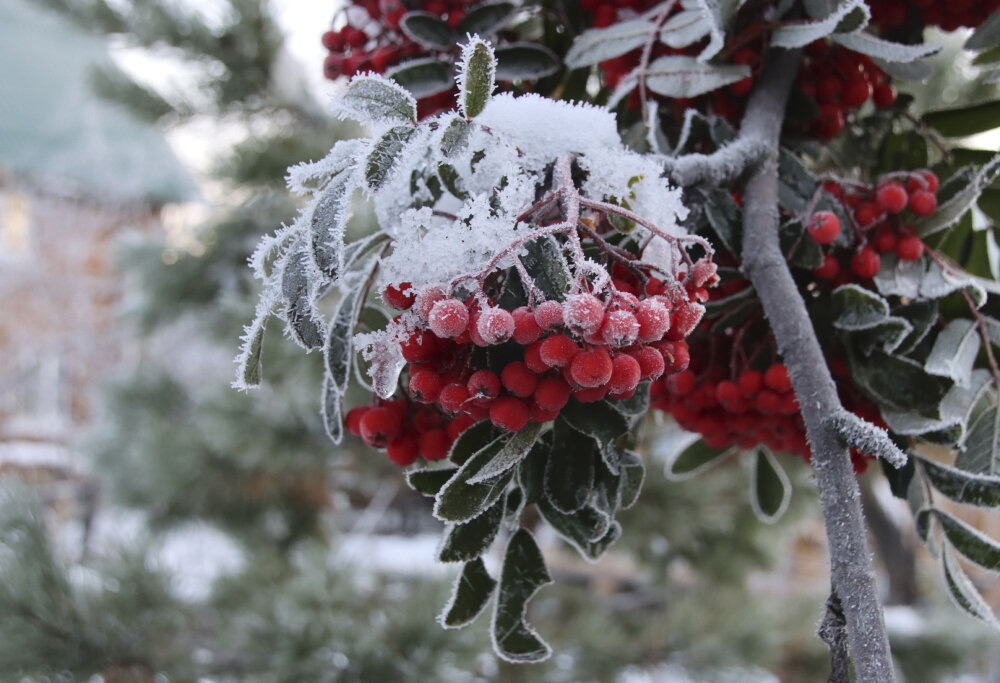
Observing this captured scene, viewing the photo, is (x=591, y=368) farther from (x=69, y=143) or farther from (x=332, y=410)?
(x=69, y=143)

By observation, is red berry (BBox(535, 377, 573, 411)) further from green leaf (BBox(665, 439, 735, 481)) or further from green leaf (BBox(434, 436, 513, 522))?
green leaf (BBox(665, 439, 735, 481))

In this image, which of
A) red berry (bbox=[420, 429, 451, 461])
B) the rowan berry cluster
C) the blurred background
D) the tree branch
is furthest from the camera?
the blurred background

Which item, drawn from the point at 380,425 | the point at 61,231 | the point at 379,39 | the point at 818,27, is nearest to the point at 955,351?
the point at 818,27

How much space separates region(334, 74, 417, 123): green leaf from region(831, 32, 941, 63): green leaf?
224 mm

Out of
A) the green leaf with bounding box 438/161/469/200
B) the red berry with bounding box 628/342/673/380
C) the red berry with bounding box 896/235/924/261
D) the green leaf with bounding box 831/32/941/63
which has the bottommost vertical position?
the red berry with bounding box 628/342/673/380

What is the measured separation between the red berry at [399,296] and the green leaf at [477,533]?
0.30ft

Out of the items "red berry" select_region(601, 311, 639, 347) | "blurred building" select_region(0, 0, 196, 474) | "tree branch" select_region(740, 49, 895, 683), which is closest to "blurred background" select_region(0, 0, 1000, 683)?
"tree branch" select_region(740, 49, 895, 683)

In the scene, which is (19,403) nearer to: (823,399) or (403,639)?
(403,639)

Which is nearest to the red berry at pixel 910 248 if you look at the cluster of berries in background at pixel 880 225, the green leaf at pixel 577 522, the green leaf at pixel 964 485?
the cluster of berries in background at pixel 880 225

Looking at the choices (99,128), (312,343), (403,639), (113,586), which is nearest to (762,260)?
(312,343)

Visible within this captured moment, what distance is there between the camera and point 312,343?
0.23 m

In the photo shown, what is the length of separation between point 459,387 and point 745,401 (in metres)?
0.19

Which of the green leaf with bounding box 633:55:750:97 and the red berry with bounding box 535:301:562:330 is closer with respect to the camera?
the red berry with bounding box 535:301:562:330

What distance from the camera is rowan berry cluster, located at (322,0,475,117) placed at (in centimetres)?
40
